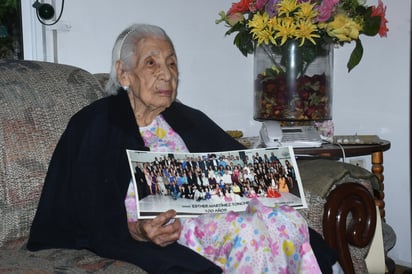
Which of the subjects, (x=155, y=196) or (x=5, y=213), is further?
(x=5, y=213)

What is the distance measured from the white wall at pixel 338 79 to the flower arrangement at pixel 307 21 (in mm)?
379

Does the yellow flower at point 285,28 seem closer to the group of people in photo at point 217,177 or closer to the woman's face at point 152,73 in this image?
the woman's face at point 152,73

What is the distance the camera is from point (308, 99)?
2014mm

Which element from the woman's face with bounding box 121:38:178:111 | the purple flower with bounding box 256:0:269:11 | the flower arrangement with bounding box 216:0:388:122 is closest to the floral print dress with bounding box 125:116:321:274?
the woman's face with bounding box 121:38:178:111

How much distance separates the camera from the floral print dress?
1282 mm

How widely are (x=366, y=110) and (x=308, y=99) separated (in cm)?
64

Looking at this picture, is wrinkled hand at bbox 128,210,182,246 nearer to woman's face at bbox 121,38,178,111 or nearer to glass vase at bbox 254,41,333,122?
woman's face at bbox 121,38,178,111

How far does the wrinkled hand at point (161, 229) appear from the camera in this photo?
1326 mm

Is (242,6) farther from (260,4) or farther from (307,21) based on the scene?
(307,21)

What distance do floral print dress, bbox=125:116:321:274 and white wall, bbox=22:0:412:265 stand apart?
1.07 m

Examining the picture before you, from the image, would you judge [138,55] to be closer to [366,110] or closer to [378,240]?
[378,240]

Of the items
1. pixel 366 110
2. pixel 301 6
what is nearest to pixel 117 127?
pixel 301 6

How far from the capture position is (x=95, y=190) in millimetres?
1454

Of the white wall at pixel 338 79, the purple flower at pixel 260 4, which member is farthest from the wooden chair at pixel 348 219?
the white wall at pixel 338 79
